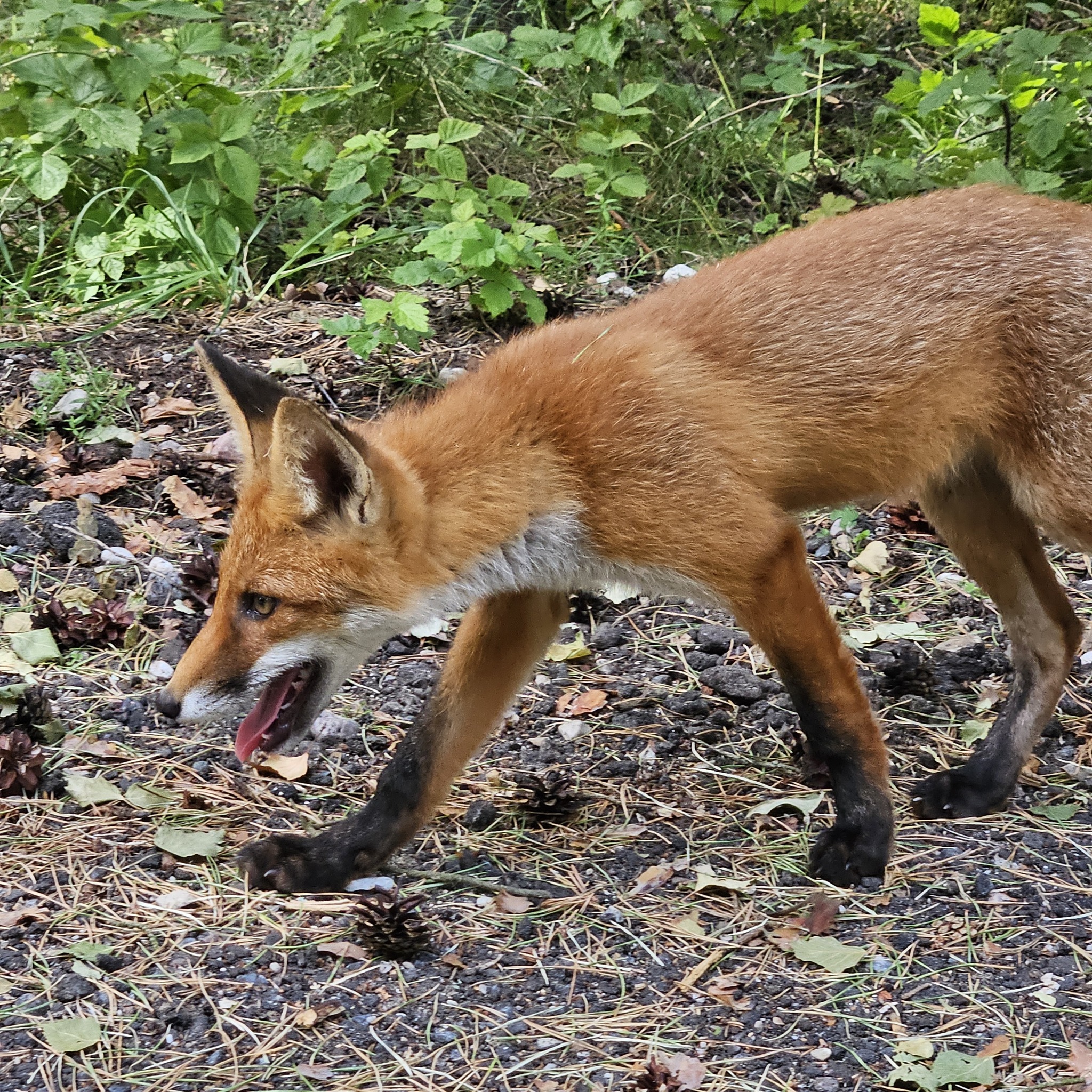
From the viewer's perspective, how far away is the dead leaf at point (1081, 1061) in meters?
2.85

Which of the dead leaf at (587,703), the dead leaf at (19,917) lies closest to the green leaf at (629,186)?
the dead leaf at (587,703)

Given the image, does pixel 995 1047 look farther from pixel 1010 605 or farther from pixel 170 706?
pixel 170 706

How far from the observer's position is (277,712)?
12.0 ft

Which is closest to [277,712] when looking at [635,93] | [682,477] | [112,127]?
[682,477]

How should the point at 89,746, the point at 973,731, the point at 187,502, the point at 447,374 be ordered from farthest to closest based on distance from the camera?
the point at 447,374 → the point at 187,502 → the point at 973,731 → the point at 89,746

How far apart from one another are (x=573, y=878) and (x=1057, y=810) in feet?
5.03

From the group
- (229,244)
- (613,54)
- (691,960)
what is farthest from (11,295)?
(691,960)

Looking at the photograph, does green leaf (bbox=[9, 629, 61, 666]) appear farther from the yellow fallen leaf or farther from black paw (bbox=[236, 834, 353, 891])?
black paw (bbox=[236, 834, 353, 891])

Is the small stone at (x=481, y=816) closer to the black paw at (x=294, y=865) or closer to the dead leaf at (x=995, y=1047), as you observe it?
the black paw at (x=294, y=865)

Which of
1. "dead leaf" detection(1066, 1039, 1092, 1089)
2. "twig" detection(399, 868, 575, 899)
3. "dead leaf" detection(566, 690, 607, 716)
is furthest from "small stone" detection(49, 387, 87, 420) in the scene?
"dead leaf" detection(1066, 1039, 1092, 1089)

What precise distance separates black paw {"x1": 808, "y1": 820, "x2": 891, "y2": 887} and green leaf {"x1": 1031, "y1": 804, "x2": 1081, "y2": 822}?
640 millimetres

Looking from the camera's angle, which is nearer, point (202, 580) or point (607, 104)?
point (202, 580)

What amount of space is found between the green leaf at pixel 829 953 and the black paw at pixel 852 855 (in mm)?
300

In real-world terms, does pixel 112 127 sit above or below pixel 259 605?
above
